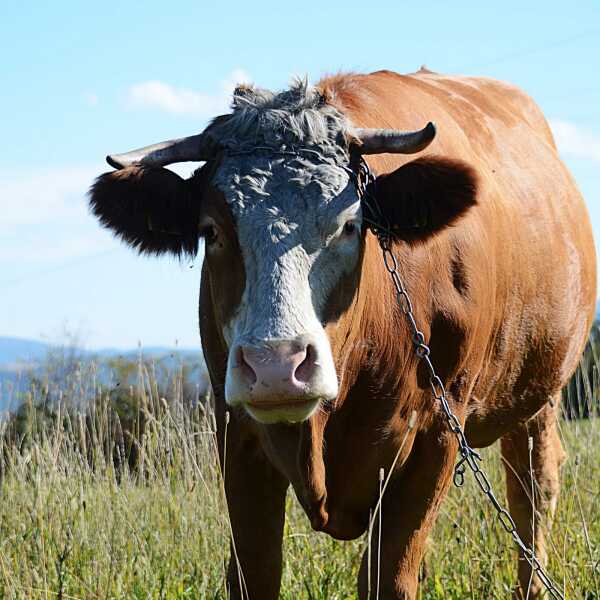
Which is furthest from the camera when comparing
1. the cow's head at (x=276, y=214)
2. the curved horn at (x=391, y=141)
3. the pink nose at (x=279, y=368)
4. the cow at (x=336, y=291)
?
the curved horn at (x=391, y=141)

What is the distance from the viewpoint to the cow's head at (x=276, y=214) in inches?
149

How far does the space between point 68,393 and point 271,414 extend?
400 cm

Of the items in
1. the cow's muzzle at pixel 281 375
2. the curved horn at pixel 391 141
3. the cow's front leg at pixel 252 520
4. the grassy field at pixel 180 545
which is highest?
the curved horn at pixel 391 141

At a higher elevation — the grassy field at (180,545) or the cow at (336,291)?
the cow at (336,291)

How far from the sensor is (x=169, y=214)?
4.79m

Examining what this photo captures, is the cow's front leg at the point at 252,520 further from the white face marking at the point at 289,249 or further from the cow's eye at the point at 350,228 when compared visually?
the cow's eye at the point at 350,228

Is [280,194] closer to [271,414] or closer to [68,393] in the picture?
[271,414]

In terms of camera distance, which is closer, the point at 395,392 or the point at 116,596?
the point at 395,392

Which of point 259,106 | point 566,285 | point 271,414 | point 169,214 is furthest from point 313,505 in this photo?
point 566,285

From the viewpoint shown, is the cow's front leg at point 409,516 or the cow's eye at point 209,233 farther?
the cow's front leg at point 409,516

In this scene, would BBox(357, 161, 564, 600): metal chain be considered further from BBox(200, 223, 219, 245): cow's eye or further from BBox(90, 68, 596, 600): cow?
BBox(200, 223, 219, 245): cow's eye

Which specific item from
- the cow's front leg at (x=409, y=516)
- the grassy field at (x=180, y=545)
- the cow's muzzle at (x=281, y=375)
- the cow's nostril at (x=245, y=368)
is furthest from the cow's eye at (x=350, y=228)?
the grassy field at (x=180, y=545)

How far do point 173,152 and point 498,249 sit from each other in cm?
189

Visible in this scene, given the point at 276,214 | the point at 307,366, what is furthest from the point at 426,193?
the point at 307,366
